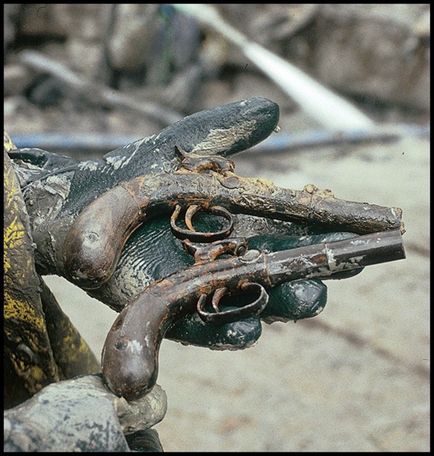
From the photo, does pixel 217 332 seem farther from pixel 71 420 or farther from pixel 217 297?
pixel 71 420

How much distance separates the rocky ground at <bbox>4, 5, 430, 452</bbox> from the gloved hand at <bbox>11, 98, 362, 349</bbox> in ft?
3.89

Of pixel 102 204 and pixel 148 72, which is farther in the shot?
pixel 148 72

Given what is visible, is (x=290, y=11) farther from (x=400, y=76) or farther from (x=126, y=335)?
(x=126, y=335)

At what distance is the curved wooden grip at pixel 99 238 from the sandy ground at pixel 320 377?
49.4 inches

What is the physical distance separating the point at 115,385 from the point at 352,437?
1.50 m

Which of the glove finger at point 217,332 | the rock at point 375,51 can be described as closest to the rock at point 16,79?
the rock at point 375,51

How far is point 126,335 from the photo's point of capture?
0.96 meters

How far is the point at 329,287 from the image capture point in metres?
3.10

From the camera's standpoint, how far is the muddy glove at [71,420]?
32.9 inches

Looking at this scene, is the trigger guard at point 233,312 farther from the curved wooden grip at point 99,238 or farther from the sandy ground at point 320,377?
the sandy ground at point 320,377

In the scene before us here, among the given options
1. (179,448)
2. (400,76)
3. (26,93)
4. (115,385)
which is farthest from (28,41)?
(115,385)

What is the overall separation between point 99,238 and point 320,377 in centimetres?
161

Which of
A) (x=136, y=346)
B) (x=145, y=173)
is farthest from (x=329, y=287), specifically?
(x=136, y=346)

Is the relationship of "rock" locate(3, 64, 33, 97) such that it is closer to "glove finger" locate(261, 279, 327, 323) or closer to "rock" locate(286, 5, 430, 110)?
"rock" locate(286, 5, 430, 110)
